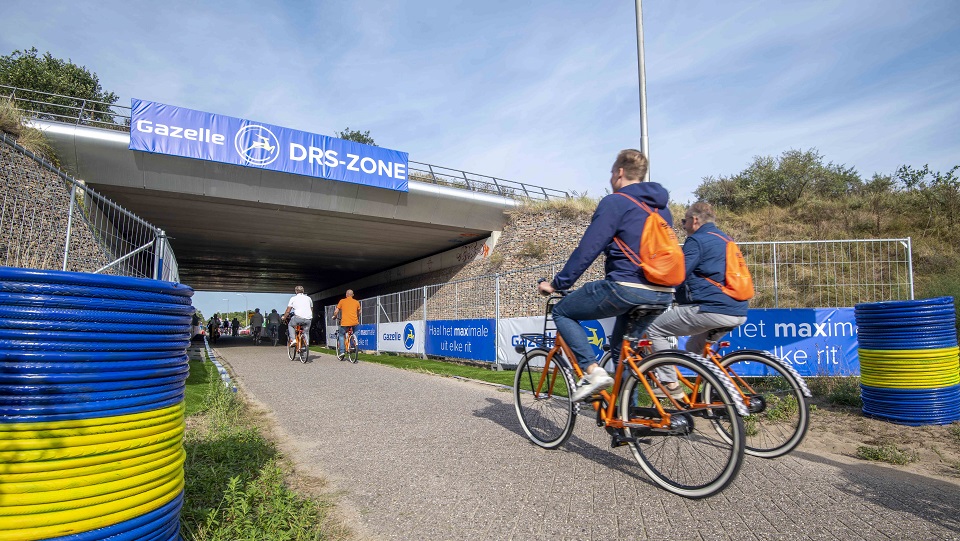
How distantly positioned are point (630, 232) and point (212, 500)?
286 cm

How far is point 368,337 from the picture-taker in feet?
63.1

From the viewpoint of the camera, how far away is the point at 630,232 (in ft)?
10.9

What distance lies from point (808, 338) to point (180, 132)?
18.6 m

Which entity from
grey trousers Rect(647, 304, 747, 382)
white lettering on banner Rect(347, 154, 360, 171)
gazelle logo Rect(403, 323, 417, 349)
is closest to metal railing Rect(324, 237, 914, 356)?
grey trousers Rect(647, 304, 747, 382)

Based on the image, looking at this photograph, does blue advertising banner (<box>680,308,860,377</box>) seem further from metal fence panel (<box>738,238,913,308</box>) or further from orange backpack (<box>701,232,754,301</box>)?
orange backpack (<box>701,232,754,301</box>)

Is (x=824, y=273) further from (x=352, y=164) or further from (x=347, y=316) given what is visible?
(x=352, y=164)

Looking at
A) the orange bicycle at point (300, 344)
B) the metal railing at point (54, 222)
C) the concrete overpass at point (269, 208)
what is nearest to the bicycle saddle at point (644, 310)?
the metal railing at point (54, 222)

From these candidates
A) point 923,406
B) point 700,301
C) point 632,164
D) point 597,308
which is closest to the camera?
point 597,308

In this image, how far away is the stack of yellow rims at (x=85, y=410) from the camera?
1535mm

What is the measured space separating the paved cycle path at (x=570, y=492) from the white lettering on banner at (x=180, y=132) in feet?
51.9

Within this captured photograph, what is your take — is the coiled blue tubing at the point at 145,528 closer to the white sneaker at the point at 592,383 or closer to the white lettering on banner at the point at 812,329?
the white sneaker at the point at 592,383

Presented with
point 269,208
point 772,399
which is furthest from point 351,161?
point 772,399

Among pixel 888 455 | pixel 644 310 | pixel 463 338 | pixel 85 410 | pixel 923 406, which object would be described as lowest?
pixel 888 455

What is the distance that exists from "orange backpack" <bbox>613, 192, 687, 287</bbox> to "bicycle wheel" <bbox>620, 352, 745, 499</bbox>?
480 mm
